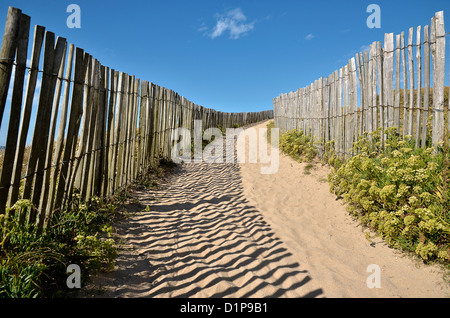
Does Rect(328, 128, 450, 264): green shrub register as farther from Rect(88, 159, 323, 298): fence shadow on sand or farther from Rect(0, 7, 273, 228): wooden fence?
Rect(0, 7, 273, 228): wooden fence

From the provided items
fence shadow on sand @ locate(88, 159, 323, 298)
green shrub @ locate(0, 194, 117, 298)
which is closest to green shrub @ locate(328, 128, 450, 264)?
fence shadow on sand @ locate(88, 159, 323, 298)

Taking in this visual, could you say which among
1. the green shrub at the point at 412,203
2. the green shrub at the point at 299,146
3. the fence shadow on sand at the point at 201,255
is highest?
the green shrub at the point at 299,146

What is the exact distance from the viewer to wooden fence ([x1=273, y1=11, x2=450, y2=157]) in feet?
14.5

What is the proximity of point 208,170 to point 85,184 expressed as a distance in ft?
15.8

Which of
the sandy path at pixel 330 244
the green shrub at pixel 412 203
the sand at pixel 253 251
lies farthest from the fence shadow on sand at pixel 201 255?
the green shrub at pixel 412 203

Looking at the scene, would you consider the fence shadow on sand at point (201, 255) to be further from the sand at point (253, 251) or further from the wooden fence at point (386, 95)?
the wooden fence at point (386, 95)

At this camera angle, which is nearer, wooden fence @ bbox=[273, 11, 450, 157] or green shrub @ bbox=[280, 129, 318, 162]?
wooden fence @ bbox=[273, 11, 450, 157]

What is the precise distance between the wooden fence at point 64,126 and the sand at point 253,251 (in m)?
0.93

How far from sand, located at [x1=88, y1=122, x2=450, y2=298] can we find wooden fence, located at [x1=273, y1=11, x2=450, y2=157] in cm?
174

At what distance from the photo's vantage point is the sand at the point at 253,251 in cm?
299

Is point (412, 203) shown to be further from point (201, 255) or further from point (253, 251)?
point (201, 255)

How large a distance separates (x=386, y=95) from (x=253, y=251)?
3991 mm

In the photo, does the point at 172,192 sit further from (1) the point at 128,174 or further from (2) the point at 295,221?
(2) the point at 295,221
